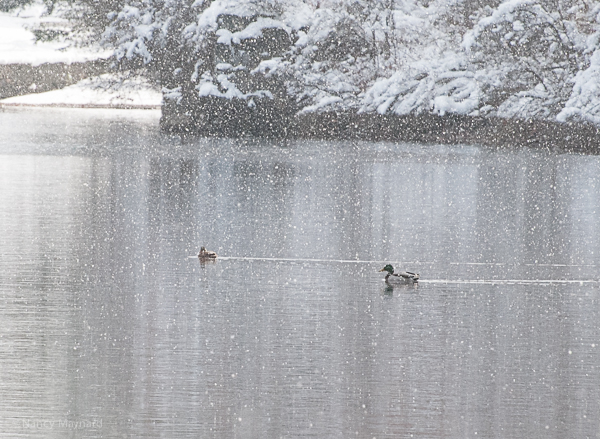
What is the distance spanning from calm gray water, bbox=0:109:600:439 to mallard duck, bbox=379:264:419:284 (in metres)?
0.14

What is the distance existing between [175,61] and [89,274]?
108ft

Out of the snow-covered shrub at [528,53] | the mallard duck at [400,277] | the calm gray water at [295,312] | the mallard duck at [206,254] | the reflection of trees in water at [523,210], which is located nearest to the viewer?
the calm gray water at [295,312]

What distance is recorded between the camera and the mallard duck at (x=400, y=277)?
12.3 m

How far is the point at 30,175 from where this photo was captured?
80.6 feet

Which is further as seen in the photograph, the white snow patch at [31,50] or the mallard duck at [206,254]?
the white snow patch at [31,50]

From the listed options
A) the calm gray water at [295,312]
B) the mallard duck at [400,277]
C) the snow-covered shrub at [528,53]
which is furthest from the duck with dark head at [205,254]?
the snow-covered shrub at [528,53]

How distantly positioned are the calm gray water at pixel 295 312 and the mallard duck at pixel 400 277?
143 millimetres

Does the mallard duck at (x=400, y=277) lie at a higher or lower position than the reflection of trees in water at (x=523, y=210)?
lower

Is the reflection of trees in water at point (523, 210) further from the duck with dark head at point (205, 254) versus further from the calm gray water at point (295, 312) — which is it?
the duck with dark head at point (205, 254)

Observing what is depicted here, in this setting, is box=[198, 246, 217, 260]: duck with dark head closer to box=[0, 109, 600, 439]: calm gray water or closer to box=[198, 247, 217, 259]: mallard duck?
box=[198, 247, 217, 259]: mallard duck

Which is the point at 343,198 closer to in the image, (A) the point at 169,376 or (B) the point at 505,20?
(A) the point at 169,376

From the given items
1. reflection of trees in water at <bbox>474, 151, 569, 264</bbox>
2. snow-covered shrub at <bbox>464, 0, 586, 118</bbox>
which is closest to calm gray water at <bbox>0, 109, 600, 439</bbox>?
reflection of trees in water at <bbox>474, 151, 569, 264</bbox>

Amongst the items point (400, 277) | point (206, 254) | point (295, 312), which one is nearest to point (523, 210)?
point (206, 254)

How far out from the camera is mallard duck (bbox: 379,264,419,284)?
12.3 meters
